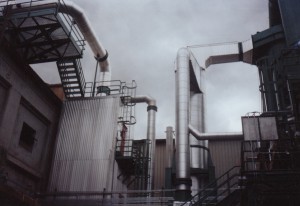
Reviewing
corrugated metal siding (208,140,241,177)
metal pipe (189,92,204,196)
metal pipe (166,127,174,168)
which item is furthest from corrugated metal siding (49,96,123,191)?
corrugated metal siding (208,140,241,177)

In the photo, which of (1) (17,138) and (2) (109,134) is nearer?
(1) (17,138)

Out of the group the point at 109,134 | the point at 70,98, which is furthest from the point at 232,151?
the point at 70,98

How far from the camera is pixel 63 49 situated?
16203 millimetres

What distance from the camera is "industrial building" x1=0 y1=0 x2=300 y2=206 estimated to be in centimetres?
1408

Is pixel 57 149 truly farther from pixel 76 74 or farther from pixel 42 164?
pixel 76 74

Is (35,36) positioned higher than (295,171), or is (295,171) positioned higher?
(35,36)

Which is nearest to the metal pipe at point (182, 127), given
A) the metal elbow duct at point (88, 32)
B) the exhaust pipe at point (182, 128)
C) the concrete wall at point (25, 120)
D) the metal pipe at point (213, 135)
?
the exhaust pipe at point (182, 128)

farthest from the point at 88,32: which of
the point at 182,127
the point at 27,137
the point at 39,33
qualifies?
the point at 182,127

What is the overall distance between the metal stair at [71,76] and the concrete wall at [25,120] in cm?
93

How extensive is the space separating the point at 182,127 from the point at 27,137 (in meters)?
7.70

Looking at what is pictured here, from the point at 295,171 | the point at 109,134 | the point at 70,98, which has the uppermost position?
the point at 70,98

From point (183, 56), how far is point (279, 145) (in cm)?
874

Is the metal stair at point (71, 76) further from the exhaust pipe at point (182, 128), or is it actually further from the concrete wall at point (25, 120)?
the exhaust pipe at point (182, 128)

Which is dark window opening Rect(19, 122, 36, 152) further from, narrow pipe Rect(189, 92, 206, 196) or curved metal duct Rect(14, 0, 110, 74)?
narrow pipe Rect(189, 92, 206, 196)
